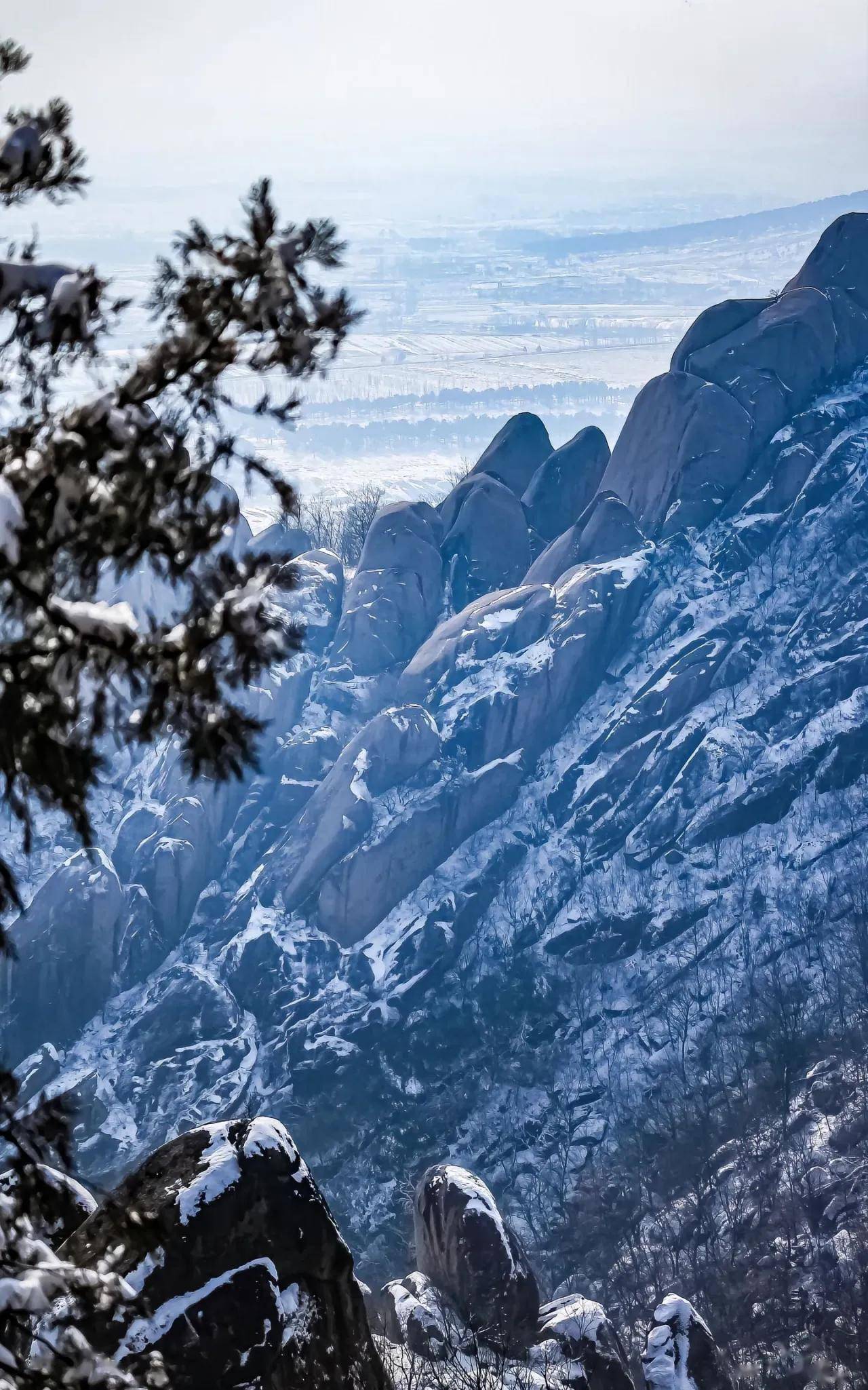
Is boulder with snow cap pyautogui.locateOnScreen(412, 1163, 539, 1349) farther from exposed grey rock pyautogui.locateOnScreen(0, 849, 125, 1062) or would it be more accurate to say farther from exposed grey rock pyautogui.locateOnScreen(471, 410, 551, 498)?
exposed grey rock pyautogui.locateOnScreen(471, 410, 551, 498)

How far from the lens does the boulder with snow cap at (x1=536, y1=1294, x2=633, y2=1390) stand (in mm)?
22875

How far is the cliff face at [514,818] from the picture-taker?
225 ft

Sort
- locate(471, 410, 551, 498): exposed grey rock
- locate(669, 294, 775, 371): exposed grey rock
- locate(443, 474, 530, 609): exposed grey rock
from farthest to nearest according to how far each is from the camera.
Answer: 1. locate(471, 410, 551, 498): exposed grey rock
2. locate(443, 474, 530, 609): exposed grey rock
3. locate(669, 294, 775, 371): exposed grey rock

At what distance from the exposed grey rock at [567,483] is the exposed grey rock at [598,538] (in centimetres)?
885

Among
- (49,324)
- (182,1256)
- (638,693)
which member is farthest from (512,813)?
(49,324)

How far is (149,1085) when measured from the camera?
232ft

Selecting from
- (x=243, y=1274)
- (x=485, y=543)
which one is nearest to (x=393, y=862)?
(x=485, y=543)

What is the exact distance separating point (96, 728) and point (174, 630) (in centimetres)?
66

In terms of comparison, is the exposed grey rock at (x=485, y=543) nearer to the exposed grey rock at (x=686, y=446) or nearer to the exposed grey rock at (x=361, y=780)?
the exposed grey rock at (x=686, y=446)

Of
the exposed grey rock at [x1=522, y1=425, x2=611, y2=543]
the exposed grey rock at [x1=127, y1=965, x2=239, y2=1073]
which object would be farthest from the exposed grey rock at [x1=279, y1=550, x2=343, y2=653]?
the exposed grey rock at [x1=127, y1=965, x2=239, y2=1073]

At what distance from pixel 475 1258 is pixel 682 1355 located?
235 inches

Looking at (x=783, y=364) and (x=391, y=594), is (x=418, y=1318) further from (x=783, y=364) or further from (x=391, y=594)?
(x=783, y=364)

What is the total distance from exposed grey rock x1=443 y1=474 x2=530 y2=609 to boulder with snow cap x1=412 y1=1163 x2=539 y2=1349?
61251 millimetres

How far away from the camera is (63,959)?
7756cm
